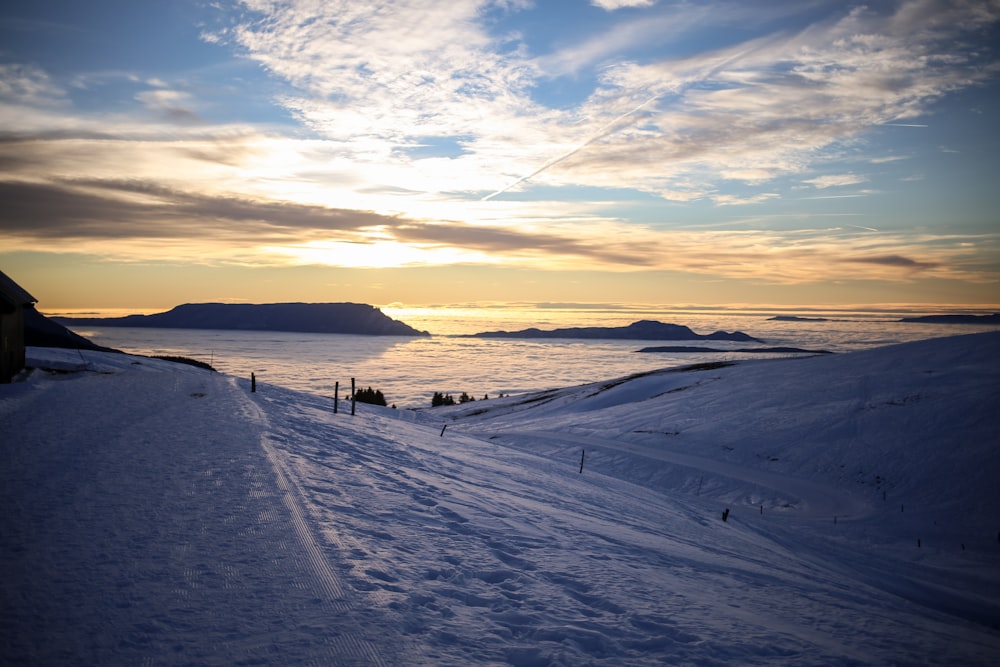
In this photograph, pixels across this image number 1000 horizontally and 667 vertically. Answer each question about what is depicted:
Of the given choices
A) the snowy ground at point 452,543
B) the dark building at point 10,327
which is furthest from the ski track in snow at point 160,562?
the dark building at point 10,327

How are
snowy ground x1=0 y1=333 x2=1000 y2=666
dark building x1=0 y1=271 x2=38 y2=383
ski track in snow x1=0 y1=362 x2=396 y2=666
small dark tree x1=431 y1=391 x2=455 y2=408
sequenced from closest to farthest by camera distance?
ski track in snow x1=0 y1=362 x2=396 y2=666
snowy ground x1=0 y1=333 x2=1000 y2=666
dark building x1=0 y1=271 x2=38 y2=383
small dark tree x1=431 y1=391 x2=455 y2=408

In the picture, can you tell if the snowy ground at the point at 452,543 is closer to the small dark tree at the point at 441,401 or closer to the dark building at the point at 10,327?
the dark building at the point at 10,327

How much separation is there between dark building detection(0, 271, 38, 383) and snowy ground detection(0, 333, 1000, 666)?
→ 196 cm

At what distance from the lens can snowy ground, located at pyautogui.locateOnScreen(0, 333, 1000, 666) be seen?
5.84 m

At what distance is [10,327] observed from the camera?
27016mm

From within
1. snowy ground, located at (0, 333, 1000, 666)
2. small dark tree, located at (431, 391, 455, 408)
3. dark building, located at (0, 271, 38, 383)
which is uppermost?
dark building, located at (0, 271, 38, 383)

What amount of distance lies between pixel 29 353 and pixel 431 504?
36.0 m

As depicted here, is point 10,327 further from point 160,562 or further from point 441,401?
point 441,401

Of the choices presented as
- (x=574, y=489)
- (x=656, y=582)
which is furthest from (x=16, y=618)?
(x=574, y=489)

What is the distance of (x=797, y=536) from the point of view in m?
18.3

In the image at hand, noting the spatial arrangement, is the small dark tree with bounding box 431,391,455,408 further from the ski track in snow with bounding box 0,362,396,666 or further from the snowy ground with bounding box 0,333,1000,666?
the ski track in snow with bounding box 0,362,396,666

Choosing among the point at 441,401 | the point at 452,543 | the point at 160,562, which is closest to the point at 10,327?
the point at 160,562

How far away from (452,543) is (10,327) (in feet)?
96.1

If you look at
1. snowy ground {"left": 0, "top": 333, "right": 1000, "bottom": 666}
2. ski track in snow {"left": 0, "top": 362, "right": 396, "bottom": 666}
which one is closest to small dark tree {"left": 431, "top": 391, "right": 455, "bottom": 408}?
snowy ground {"left": 0, "top": 333, "right": 1000, "bottom": 666}
